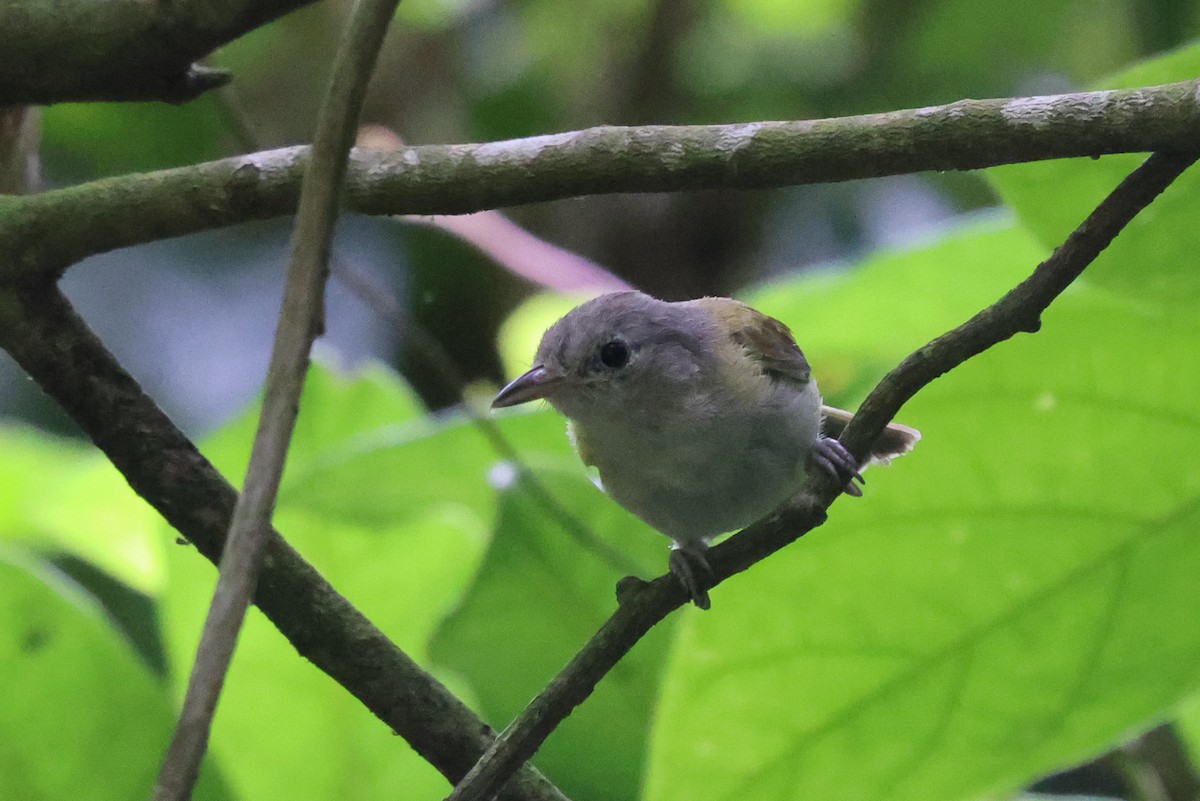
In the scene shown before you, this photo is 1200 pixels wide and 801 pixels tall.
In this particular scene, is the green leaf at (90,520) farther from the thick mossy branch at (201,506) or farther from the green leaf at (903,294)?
the green leaf at (903,294)

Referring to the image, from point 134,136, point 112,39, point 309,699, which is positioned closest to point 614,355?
point 309,699

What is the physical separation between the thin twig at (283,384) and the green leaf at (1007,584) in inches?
24.6

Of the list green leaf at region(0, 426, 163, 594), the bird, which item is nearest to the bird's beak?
the bird

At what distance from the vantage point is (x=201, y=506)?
1.00 metres

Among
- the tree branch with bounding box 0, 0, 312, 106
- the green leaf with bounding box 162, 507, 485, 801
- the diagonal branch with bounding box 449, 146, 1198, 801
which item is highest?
the tree branch with bounding box 0, 0, 312, 106

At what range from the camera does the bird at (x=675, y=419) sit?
1475mm

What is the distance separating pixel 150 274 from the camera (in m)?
3.20

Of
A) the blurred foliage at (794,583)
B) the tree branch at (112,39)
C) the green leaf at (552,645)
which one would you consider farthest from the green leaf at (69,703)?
the tree branch at (112,39)

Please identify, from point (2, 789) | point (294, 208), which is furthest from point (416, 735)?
point (2, 789)

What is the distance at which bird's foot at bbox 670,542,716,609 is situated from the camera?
1.02m

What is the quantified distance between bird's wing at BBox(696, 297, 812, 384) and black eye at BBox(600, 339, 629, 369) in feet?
0.59

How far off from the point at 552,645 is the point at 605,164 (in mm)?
761

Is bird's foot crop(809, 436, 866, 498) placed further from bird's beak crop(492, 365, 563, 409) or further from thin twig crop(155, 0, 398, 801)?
thin twig crop(155, 0, 398, 801)

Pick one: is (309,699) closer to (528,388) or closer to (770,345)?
(528,388)
